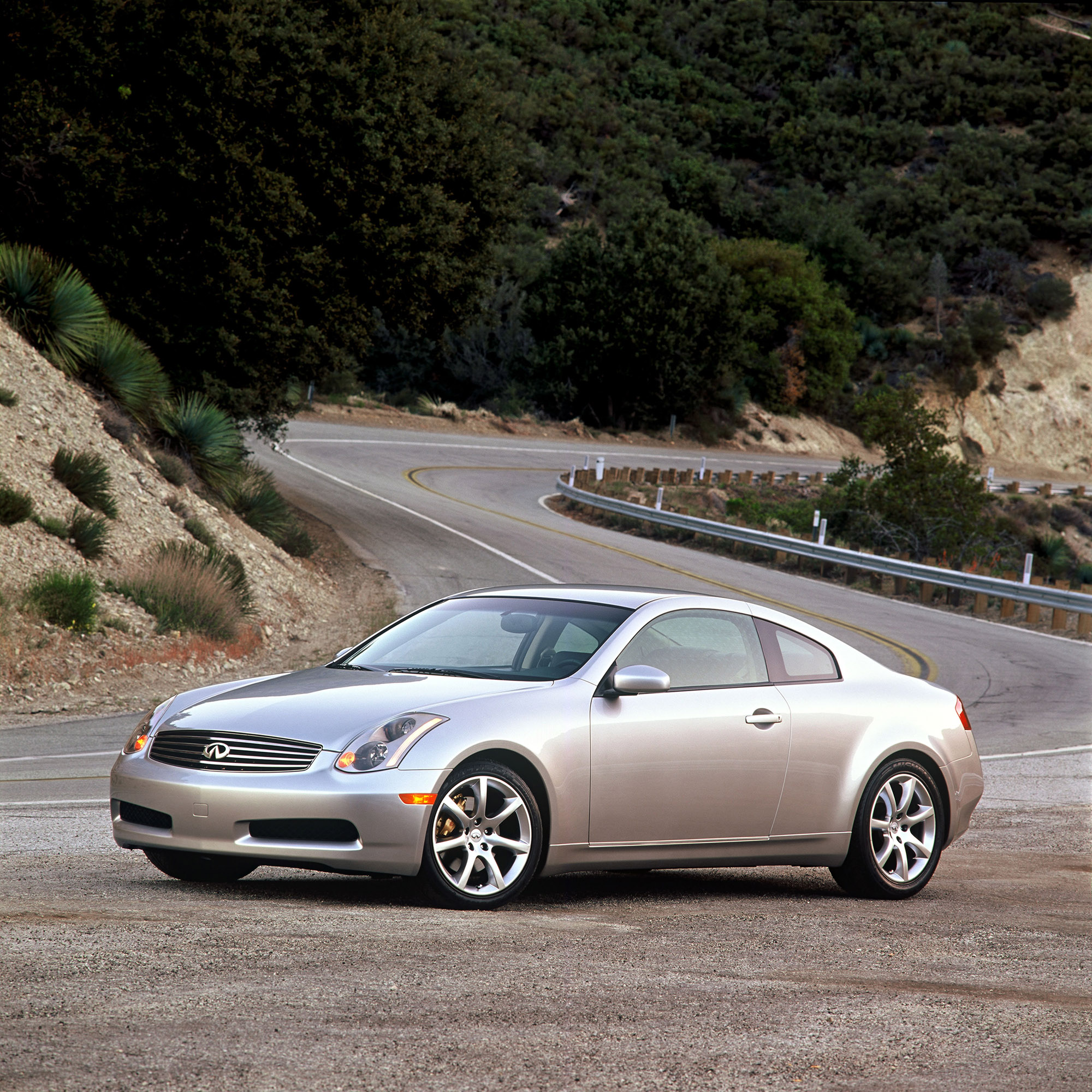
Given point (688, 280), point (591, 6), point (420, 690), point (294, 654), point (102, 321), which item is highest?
point (591, 6)

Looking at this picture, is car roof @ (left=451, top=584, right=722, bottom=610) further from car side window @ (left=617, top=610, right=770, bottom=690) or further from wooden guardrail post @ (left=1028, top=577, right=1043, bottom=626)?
wooden guardrail post @ (left=1028, top=577, right=1043, bottom=626)

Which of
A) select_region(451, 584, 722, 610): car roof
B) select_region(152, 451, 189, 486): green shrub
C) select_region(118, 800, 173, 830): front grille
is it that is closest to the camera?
select_region(118, 800, 173, 830): front grille

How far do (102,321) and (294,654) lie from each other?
286 inches

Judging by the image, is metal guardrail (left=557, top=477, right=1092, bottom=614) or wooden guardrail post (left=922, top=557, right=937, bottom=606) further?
wooden guardrail post (left=922, top=557, right=937, bottom=606)

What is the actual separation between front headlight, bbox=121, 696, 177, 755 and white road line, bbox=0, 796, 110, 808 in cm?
258

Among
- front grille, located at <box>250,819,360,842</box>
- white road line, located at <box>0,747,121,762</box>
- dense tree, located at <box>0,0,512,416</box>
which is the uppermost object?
dense tree, located at <box>0,0,512,416</box>

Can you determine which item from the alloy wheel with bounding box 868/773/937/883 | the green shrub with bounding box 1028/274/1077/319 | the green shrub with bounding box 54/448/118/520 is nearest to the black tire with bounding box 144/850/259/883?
the alloy wheel with bounding box 868/773/937/883

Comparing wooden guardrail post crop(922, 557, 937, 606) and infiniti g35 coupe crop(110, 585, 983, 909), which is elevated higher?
infiniti g35 coupe crop(110, 585, 983, 909)

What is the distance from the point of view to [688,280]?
67.4 m

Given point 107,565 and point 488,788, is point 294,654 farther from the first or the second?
point 488,788

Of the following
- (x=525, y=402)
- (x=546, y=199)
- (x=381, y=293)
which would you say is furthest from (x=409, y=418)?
(x=381, y=293)

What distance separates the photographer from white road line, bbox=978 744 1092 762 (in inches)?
519

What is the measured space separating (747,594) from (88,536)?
1222cm

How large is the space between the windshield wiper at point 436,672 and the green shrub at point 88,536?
1170 cm
